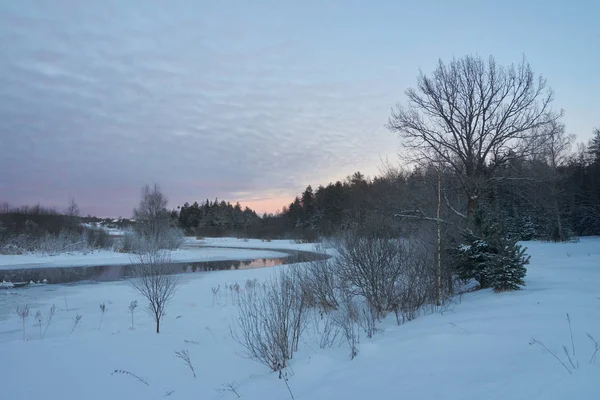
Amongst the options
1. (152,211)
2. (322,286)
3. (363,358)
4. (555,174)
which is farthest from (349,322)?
(152,211)

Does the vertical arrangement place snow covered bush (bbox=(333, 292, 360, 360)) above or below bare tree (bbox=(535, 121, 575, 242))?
below

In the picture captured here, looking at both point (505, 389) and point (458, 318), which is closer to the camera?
point (505, 389)

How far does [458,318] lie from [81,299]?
13670 millimetres

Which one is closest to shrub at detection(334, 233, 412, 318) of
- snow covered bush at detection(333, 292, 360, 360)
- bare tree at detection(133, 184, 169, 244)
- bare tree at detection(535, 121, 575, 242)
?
snow covered bush at detection(333, 292, 360, 360)

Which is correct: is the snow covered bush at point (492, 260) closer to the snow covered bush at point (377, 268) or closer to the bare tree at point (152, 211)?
the snow covered bush at point (377, 268)

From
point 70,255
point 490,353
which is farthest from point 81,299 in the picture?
point 70,255

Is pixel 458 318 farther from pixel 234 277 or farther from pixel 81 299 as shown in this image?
pixel 234 277

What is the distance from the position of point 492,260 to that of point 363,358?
565 cm

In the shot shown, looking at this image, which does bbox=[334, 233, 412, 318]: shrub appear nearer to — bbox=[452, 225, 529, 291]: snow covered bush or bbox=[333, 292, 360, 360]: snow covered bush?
bbox=[333, 292, 360, 360]: snow covered bush

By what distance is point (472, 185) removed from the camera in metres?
16.8

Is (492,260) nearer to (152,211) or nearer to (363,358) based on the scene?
(363,358)

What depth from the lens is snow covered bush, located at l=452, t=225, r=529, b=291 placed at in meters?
9.38

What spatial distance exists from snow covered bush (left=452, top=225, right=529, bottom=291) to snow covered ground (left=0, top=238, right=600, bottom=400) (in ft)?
1.45

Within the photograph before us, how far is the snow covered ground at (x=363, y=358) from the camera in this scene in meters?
3.98
